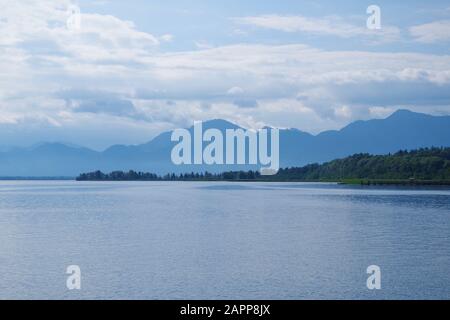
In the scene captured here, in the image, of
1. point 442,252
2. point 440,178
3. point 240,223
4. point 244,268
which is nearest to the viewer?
point 244,268

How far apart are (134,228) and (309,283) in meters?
27.7

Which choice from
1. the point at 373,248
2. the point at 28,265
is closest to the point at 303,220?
the point at 373,248

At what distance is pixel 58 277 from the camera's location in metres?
31.5

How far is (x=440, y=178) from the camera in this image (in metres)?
188

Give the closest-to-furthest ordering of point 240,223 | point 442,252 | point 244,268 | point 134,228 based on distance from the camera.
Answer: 1. point 244,268
2. point 442,252
3. point 134,228
4. point 240,223

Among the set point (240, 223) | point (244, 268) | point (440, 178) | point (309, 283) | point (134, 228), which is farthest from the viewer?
point (440, 178)

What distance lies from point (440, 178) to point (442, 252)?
15732 centimetres
